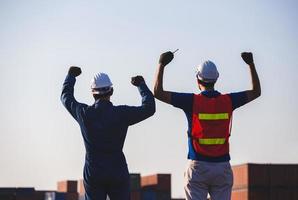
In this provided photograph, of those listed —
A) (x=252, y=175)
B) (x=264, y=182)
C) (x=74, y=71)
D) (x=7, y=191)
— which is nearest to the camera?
(x=74, y=71)

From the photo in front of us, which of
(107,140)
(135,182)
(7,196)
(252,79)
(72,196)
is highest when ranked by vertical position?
(252,79)

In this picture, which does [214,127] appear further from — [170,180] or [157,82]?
[170,180]

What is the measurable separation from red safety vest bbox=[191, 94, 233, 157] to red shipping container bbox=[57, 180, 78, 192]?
15858 cm

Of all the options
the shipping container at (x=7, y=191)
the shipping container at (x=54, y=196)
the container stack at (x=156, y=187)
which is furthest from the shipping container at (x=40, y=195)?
the container stack at (x=156, y=187)

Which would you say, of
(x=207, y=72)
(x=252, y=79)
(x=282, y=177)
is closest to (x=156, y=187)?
(x=282, y=177)

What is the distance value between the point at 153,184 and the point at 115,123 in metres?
150

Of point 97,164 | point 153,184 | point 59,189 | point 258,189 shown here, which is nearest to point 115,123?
point 97,164

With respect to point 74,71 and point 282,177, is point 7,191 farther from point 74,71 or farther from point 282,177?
point 74,71

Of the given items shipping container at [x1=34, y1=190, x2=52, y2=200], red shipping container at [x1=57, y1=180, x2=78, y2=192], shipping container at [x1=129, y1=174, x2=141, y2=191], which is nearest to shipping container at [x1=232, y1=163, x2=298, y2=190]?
shipping container at [x1=129, y1=174, x2=141, y2=191]

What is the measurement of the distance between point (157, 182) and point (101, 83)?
15062 centimetres

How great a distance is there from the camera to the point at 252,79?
40.9ft

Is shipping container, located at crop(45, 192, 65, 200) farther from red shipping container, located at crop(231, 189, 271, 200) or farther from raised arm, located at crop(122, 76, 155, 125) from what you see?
raised arm, located at crop(122, 76, 155, 125)

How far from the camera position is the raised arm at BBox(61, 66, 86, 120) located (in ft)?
42.1

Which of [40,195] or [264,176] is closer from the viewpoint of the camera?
[264,176]
